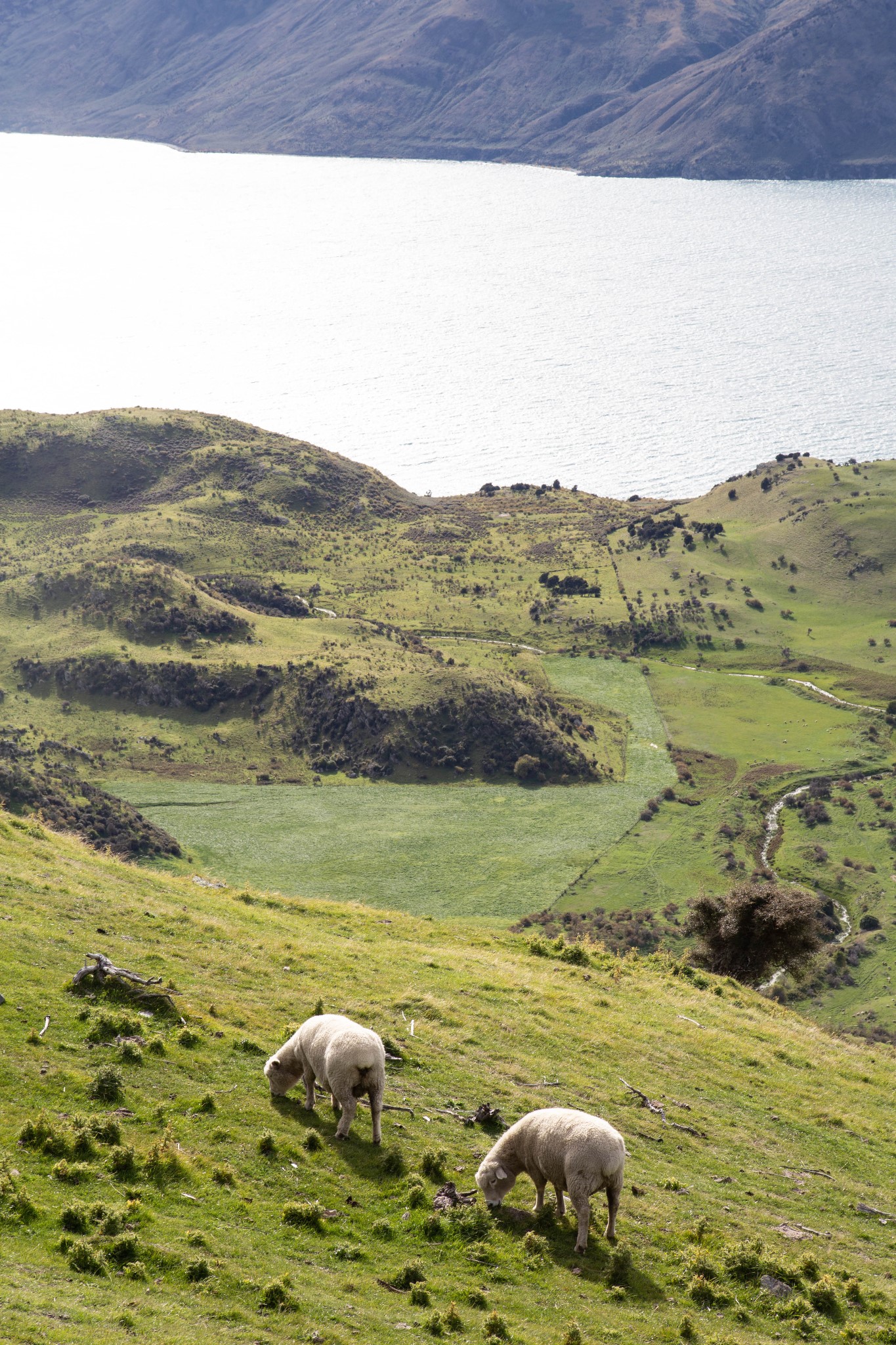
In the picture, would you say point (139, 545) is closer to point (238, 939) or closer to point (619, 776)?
point (619, 776)

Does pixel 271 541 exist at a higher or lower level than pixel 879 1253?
higher

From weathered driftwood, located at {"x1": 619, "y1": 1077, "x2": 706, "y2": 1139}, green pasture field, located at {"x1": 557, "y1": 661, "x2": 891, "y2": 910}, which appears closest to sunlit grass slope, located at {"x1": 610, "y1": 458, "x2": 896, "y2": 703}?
green pasture field, located at {"x1": 557, "y1": 661, "x2": 891, "y2": 910}

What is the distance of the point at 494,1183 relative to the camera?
22312 millimetres

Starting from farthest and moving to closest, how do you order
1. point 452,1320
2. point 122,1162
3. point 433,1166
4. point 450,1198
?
point 433,1166 → point 450,1198 → point 122,1162 → point 452,1320

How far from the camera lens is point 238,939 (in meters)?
36.8

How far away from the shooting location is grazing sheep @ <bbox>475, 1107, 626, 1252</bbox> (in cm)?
2123

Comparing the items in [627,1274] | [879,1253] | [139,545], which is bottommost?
[879,1253]

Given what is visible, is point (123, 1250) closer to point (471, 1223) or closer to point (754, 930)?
point (471, 1223)

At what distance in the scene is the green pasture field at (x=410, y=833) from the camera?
94.5m

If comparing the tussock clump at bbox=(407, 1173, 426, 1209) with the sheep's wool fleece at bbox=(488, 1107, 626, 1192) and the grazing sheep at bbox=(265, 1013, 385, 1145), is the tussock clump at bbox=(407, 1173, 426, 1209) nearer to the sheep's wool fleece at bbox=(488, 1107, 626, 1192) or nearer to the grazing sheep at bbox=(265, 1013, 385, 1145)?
the sheep's wool fleece at bbox=(488, 1107, 626, 1192)

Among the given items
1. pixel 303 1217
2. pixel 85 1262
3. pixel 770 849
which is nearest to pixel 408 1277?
pixel 303 1217

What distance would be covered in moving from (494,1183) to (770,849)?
8855 cm

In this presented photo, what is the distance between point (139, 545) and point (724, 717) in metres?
81.2

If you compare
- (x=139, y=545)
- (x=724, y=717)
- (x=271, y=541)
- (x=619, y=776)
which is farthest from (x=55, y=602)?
(x=724, y=717)
